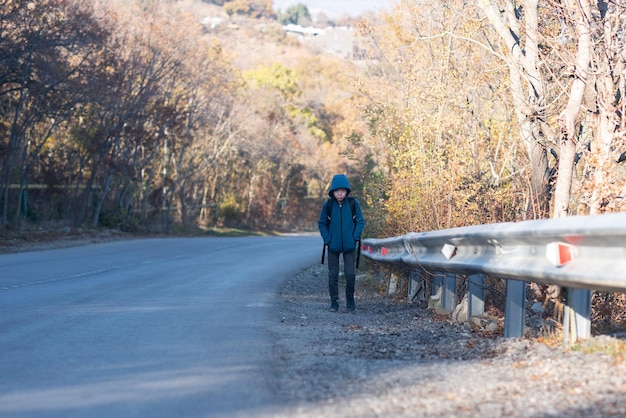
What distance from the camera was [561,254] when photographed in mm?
6652

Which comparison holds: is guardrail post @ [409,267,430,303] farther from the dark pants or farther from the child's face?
the child's face

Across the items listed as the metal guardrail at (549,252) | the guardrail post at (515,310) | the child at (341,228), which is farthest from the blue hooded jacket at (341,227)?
the guardrail post at (515,310)

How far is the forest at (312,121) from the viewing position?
11734 mm

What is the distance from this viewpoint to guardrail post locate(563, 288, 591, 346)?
7.12 meters

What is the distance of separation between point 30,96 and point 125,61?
7.08 m

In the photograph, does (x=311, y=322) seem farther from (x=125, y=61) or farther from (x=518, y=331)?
(x=125, y=61)

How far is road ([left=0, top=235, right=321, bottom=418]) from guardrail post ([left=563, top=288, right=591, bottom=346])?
2384 millimetres

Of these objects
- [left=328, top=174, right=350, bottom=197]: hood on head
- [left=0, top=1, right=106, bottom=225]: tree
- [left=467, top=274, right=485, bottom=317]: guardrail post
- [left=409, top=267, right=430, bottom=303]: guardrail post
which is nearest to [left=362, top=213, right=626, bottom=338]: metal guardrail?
[left=467, top=274, right=485, bottom=317]: guardrail post

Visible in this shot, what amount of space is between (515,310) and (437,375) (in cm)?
184

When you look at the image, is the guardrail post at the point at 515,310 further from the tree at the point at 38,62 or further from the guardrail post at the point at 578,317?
the tree at the point at 38,62

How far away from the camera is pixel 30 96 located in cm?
3431

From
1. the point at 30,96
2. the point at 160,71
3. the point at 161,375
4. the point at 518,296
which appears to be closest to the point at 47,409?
the point at 161,375

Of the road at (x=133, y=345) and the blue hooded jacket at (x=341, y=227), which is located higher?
the blue hooded jacket at (x=341, y=227)

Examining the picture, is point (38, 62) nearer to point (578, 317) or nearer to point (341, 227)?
point (341, 227)
